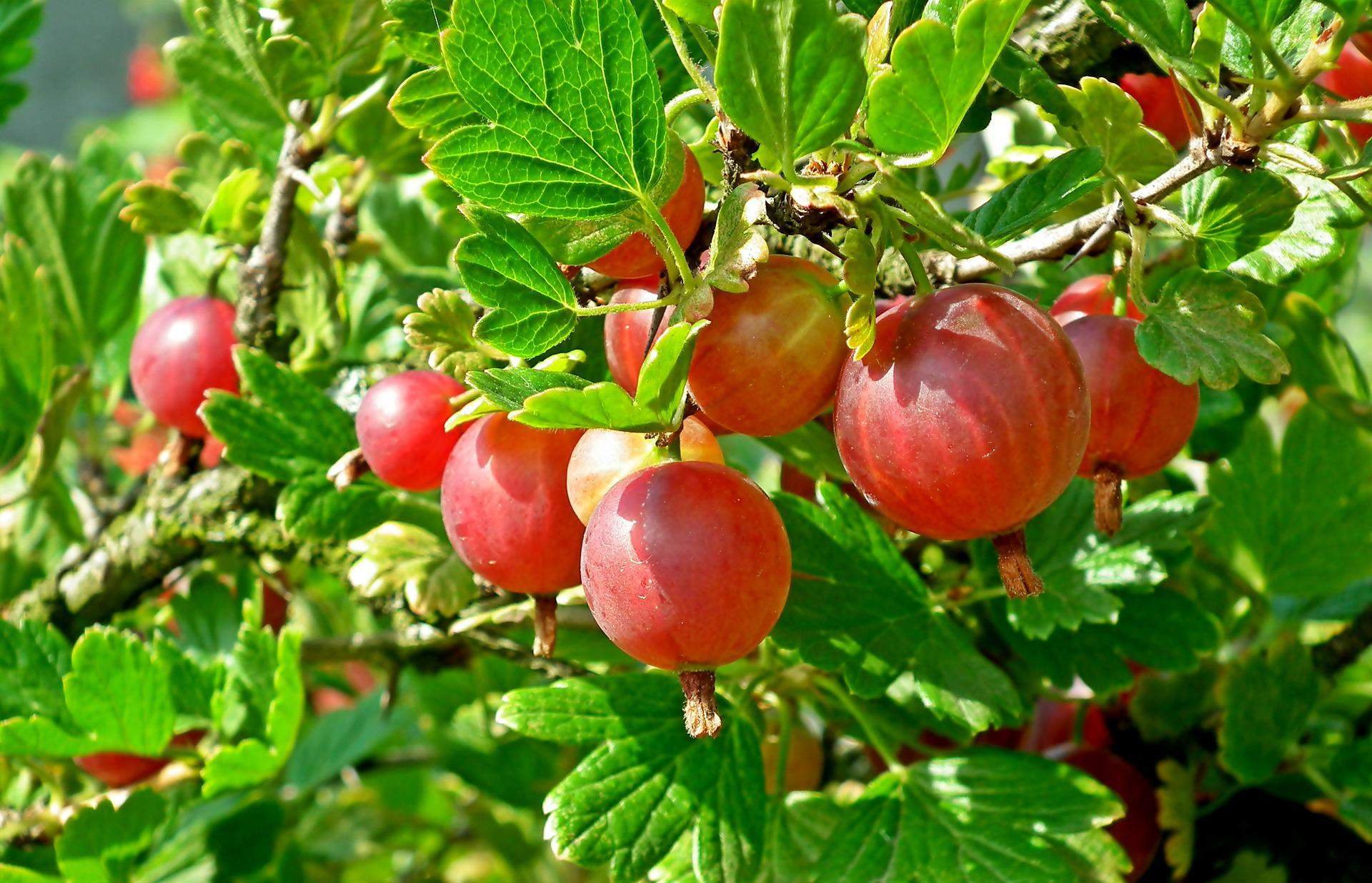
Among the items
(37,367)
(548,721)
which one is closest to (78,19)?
(37,367)

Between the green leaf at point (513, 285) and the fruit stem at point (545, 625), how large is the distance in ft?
0.50

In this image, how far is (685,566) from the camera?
0.47 meters

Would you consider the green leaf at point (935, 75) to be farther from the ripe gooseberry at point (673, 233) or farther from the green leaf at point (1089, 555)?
the green leaf at point (1089, 555)

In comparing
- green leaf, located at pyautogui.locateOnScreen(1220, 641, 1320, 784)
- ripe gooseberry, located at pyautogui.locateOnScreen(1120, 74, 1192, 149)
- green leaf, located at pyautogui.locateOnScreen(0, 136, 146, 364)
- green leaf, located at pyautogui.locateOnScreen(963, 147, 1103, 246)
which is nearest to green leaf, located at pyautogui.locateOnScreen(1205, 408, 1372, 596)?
green leaf, located at pyautogui.locateOnScreen(1220, 641, 1320, 784)

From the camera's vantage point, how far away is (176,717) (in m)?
0.83

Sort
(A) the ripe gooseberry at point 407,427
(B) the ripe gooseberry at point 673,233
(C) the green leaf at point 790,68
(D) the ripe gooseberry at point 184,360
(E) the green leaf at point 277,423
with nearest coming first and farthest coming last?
1. (C) the green leaf at point 790,68
2. (B) the ripe gooseberry at point 673,233
3. (A) the ripe gooseberry at point 407,427
4. (E) the green leaf at point 277,423
5. (D) the ripe gooseberry at point 184,360

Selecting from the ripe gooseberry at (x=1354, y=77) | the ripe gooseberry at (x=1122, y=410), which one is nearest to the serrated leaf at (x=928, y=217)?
the ripe gooseberry at (x=1122, y=410)

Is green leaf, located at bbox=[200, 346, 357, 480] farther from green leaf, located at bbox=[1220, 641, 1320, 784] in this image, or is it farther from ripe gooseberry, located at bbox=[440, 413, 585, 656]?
green leaf, located at bbox=[1220, 641, 1320, 784]

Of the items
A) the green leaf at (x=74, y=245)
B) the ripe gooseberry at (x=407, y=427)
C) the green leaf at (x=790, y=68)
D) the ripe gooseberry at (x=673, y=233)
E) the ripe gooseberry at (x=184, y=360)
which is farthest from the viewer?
the green leaf at (x=74, y=245)

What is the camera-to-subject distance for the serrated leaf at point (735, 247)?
46cm

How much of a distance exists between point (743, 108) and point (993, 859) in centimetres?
45

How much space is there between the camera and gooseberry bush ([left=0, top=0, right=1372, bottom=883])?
0.47 meters

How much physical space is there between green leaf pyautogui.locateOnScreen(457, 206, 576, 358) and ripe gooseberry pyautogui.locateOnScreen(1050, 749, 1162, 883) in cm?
56

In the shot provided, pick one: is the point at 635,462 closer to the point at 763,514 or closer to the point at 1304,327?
the point at 763,514
